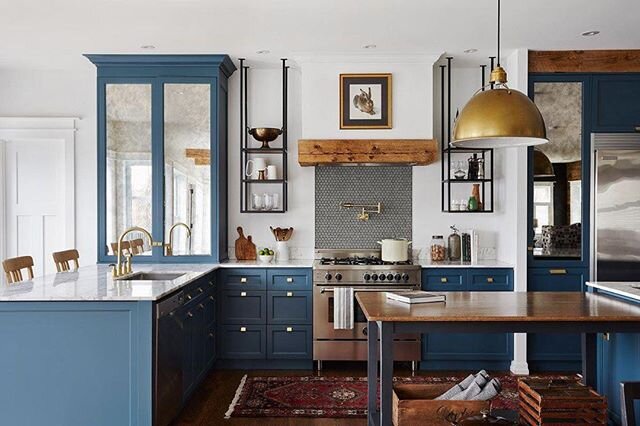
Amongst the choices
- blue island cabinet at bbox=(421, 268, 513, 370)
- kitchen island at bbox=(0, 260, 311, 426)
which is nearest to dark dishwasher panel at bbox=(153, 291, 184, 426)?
kitchen island at bbox=(0, 260, 311, 426)

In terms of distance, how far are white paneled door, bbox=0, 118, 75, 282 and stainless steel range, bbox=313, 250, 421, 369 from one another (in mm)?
2738

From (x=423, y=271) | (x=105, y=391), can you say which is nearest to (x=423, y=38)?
(x=423, y=271)

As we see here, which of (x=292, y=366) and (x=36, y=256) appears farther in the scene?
(x=36, y=256)

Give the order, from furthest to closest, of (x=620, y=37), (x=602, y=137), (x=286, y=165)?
1. (x=286, y=165)
2. (x=602, y=137)
3. (x=620, y=37)

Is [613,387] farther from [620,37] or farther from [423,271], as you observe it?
[620,37]

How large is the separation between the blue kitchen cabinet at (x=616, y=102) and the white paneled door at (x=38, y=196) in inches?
205

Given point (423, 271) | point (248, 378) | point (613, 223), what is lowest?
point (248, 378)

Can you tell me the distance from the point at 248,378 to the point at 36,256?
2.73m

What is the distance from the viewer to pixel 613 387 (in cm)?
360

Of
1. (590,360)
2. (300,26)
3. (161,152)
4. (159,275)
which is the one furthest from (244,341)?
(590,360)

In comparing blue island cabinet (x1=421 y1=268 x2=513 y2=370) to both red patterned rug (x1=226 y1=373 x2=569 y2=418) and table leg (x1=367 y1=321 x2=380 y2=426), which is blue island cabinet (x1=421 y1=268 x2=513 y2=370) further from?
table leg (x1=367 y1=321 x2=380 y2=426)

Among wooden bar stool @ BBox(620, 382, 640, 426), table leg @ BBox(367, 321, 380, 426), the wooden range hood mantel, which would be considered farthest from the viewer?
the wooden range hood mantel

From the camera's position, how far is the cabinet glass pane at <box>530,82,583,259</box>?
5.22m

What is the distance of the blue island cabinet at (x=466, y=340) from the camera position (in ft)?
17.1
